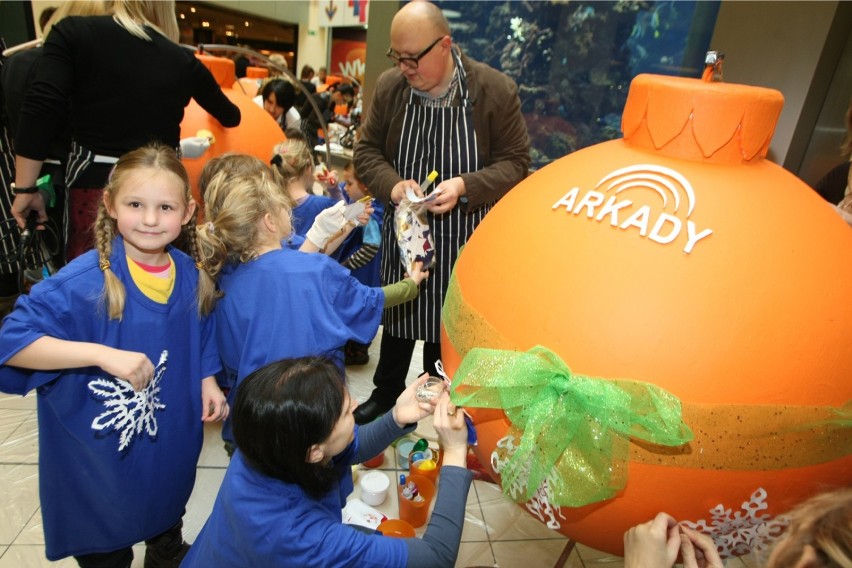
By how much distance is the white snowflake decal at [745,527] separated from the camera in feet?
3.45

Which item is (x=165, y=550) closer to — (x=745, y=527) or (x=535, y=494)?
(x=535, y=494)

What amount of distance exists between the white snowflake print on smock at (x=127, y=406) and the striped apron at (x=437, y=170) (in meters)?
1.03

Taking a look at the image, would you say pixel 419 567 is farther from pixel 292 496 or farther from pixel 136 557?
pixel 136 557

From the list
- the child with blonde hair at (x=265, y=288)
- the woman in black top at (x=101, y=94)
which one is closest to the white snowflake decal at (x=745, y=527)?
the child with blonde hair at (x=265, y=288)

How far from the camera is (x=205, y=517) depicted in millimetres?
2061

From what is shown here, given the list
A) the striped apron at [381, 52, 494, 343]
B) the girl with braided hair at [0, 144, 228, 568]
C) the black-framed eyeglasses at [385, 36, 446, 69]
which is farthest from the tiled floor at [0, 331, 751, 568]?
the black-framed eyeglasses at [385, 36, 446, 69]

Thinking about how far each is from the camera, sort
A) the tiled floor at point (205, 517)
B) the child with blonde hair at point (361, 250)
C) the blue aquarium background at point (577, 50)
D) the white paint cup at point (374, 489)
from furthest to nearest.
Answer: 1. the blue aquarium background at point (577, 50)
2. the child with blonde hair at point (361, 250)
3. the white paint cup at point (374, 489)
4. the tiled floor at point (205, 517)

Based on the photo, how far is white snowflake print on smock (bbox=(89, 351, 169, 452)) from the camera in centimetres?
140

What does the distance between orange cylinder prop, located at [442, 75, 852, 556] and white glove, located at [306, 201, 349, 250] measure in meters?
0.92

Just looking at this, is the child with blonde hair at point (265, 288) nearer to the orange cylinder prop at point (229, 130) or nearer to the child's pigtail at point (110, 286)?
the child's pigtail at point (110, 286)

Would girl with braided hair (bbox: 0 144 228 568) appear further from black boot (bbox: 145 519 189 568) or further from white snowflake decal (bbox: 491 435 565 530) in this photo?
white snowflake decal (bbox: 491 435 565 530)

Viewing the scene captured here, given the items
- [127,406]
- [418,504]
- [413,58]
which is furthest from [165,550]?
[413,58]

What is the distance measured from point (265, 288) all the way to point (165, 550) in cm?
92

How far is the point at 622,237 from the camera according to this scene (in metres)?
1.08
